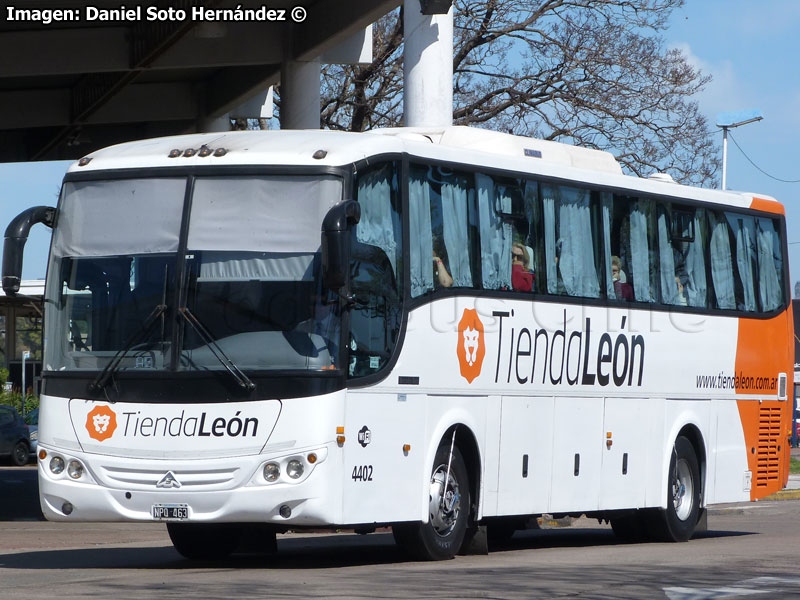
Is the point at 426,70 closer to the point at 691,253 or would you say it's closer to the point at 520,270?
Answer: the point at 691,253

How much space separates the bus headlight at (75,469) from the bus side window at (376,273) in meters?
2.21

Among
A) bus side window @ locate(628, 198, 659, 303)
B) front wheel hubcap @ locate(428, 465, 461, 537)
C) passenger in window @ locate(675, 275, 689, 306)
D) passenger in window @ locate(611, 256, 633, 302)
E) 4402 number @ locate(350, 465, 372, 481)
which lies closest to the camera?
4402 number @ locate(350, 465, 372, 481)

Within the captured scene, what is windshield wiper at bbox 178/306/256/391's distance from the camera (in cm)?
1159

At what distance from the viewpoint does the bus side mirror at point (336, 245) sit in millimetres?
11320

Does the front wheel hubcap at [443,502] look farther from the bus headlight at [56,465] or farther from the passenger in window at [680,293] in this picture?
the passenger in window at [680,293]

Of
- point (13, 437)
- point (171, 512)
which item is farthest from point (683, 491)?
point (13, 437)

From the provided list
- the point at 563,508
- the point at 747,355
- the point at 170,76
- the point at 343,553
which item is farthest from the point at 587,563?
the point at 170,76

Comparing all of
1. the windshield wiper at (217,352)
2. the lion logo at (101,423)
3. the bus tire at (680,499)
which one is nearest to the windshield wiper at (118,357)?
the lion logo at (101,423)

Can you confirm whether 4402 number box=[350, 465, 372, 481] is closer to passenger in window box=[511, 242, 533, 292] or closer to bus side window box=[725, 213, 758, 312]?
passenger in window box=[511, 242, 533, 292]

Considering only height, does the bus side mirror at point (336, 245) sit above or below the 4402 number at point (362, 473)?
above

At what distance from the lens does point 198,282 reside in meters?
11.9

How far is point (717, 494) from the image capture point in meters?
17.6

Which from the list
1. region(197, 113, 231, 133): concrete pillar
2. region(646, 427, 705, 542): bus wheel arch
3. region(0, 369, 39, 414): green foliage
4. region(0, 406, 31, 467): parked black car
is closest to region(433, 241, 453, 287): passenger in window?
region(646, 427, 705, 542): bus wheel arch

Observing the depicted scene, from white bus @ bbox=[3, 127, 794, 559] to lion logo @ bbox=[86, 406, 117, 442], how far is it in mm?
15
